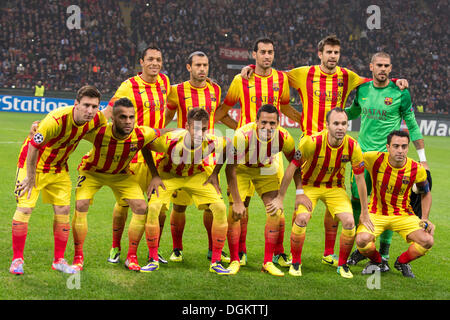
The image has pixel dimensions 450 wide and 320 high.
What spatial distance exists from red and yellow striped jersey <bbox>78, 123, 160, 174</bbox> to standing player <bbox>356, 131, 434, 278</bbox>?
2.38m

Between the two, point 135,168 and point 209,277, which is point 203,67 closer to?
point 135,168

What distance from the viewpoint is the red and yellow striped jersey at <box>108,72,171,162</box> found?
6.06 m

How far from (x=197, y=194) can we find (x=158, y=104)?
1200mm

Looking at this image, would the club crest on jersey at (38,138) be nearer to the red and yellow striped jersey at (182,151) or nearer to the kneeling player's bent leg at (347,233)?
the red and yellow striped jersey at (182,151)

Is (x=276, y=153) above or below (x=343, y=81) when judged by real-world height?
below

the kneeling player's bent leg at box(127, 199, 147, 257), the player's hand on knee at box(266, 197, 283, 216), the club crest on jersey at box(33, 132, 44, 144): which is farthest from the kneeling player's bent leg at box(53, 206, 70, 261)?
the player's hand on knee at box(266, 197, 283, 216)

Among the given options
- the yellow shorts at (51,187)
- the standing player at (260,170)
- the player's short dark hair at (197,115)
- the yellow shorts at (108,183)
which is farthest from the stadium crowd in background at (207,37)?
the player's short dark hair at (197,115)

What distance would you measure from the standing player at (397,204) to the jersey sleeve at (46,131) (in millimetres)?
3164

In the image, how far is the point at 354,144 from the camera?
5570mm

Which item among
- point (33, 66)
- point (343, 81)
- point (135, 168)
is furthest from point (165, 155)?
point (33, 66)

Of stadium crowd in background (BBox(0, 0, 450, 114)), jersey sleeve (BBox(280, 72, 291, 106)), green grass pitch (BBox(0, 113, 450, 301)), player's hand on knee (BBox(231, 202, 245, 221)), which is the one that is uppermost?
stadium crowd in background (BBox(0, 0, 450, 114))

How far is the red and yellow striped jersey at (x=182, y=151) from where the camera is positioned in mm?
5484

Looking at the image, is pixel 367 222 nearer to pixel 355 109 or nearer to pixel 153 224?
pixel 355 109

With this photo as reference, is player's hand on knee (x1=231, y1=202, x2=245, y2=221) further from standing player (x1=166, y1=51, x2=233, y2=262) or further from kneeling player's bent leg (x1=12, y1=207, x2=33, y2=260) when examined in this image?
kneeling player's bent leg (x1=12, y1=207, x2=33, y2=260)
